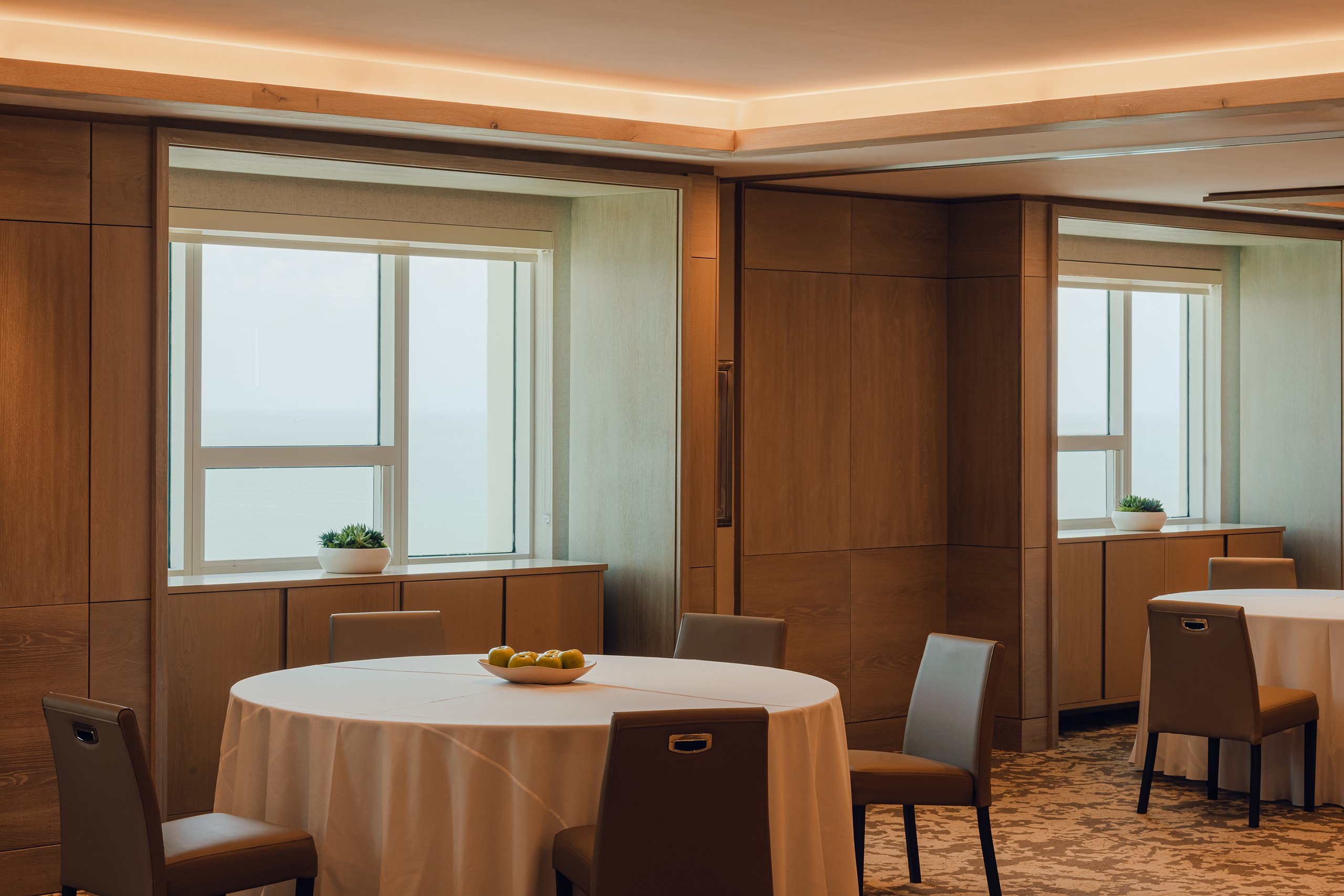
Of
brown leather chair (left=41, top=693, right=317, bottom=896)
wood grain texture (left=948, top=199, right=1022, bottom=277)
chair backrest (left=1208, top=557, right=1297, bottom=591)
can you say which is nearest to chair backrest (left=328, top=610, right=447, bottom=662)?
brown leather chair (left=41, top=693, right=317, bottom=896)

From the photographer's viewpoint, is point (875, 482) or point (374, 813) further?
point (875, 482)

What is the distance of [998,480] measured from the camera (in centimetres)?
727

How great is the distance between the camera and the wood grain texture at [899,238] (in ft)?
23.6

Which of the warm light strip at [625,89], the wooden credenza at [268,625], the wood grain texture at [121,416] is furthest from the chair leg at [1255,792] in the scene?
the wood grain texture at [121,416]

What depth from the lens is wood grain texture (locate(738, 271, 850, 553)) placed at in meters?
6.81

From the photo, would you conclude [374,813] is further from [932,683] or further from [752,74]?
[752,74]

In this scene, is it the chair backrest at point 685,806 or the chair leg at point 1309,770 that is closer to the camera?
the chair backrest at point 685,806

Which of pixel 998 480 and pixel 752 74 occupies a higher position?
pixel 752 74

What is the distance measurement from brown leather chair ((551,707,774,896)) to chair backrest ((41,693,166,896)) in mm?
1052

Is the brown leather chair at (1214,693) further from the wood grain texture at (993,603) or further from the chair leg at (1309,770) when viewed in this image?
the wood grain texture at (993,603)

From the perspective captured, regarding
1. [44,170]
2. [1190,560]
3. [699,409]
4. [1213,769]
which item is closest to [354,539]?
[699,409]

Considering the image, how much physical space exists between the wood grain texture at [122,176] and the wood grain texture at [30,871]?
88.9 inches

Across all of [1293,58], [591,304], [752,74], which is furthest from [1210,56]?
[591,304]

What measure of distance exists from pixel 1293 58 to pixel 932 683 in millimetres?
2586
